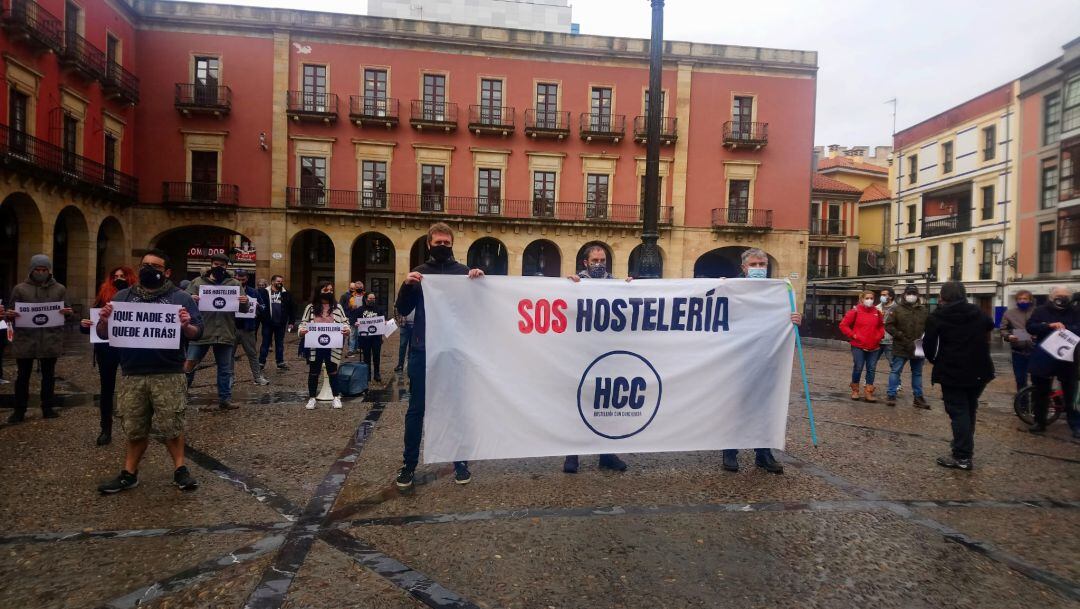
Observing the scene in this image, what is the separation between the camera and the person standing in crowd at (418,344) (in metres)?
4.33

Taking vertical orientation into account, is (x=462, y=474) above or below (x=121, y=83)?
below

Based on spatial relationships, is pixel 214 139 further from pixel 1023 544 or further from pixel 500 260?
pixel 1023 544

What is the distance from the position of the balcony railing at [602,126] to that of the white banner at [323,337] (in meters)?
21.9

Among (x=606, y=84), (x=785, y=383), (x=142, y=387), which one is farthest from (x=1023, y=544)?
(x=606, y=84)

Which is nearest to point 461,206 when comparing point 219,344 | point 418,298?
point 219,344

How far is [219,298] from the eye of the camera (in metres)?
7.47

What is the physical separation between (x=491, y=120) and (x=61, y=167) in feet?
53.1

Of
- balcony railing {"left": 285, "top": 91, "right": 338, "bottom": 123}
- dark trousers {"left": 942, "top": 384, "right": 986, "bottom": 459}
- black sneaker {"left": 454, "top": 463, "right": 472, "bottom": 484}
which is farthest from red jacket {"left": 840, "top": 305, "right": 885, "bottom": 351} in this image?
balcony railing {"left": 285, "top": 91, "right": 338, "bottom": 123}

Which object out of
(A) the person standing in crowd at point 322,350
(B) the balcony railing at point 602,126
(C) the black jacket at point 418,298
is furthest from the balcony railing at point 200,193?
(C) the black jacket at point 418,298

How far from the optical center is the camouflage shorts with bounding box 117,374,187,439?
421 centimetres

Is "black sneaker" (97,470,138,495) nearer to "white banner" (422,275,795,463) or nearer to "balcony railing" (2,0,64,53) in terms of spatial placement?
"white banner" (422,275,795,463)

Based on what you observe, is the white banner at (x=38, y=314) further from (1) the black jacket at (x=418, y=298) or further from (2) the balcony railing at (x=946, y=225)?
(2) the balcony railing at (x=946, y=225)

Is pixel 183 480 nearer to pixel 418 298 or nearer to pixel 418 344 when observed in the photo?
pixel 418 344

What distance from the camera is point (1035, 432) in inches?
277
